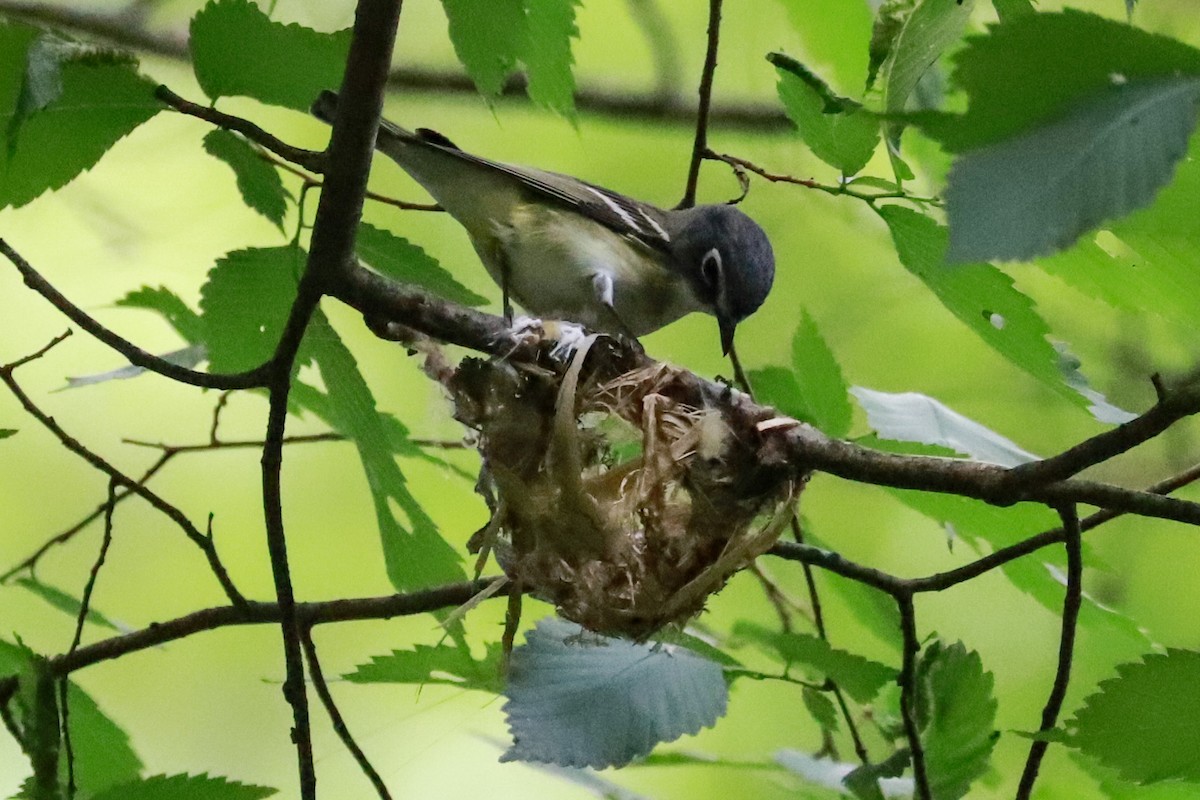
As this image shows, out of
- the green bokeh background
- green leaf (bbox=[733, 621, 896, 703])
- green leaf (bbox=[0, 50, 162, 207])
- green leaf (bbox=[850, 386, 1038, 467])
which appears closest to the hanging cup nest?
green leaf (bbox=[733, 621, 896, 703])

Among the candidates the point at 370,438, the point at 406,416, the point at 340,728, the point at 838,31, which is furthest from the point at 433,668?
the point at 406,416

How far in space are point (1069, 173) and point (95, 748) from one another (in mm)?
1906

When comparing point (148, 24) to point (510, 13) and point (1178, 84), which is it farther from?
point (1178, 84)

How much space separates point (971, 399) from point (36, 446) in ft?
12.8

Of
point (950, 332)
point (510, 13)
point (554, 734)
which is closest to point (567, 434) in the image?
point (554, 734)

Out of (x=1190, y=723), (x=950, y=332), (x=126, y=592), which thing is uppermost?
(x=950, y=332)

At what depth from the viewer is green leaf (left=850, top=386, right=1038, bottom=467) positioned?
194 centimetres

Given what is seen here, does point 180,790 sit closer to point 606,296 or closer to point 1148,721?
point 1148,721

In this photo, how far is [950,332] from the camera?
4742 mm

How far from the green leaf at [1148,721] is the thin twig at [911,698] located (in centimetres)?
44

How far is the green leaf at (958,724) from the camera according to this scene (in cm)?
177

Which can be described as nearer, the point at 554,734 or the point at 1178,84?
the point at 1178,84

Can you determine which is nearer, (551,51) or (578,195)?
(551,51)

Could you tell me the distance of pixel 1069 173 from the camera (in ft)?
2.30
